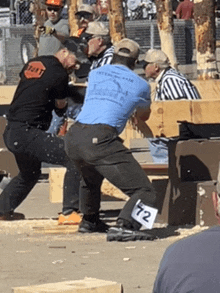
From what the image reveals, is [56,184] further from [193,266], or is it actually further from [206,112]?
[193,266]

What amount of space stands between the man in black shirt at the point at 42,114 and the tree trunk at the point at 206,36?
1220 cm

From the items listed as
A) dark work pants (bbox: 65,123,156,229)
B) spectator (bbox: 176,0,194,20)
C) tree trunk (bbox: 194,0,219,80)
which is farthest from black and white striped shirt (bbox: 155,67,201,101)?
spectator (bbox: 176,0,194,20)

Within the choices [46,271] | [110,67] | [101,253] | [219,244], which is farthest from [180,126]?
[219,244]

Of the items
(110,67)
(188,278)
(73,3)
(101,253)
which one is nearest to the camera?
(188,278)

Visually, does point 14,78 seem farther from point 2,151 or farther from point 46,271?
point 46,271

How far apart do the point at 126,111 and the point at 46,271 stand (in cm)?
185

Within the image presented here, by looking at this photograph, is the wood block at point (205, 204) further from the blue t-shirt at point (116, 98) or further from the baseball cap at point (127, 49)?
the baseball cap at point (127, 49)

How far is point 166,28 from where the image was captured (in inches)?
976

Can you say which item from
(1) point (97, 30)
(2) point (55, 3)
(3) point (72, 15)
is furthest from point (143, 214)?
(3) point (72, 15)

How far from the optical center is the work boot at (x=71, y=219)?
9617 millimetres

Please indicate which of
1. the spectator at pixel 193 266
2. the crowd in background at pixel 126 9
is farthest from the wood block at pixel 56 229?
the crowd in background at pixel 126 9

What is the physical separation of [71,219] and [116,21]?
16800mm

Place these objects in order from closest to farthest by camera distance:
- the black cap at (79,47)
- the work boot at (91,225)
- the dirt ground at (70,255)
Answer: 1. the dirt ground at (70,255)
2. the work boot at (91,225)
3. the black cap at (79,47)

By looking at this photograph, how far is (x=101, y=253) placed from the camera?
8195mm
